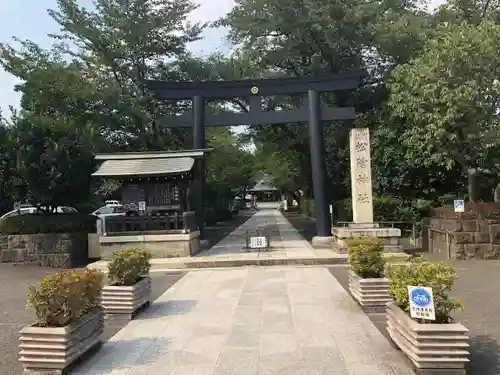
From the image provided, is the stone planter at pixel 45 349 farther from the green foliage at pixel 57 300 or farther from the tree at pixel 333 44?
the tree at pixel 333 44

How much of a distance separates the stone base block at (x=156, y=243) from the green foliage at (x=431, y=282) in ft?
35.9

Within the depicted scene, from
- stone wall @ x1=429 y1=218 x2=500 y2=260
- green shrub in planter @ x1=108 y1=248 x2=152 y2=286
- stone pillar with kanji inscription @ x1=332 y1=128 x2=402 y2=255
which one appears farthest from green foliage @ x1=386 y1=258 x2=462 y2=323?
stone pillar with kanji inscription @ x1=332 y1=128 x2=402 y2=255

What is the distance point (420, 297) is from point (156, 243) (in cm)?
1221

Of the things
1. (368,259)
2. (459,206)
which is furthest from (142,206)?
(368,259)

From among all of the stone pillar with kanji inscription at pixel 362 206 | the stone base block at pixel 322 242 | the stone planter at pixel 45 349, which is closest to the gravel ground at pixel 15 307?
the stone planter at pixel 45 349

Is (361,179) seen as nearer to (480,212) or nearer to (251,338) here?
(480,212)

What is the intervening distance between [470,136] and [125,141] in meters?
13.6

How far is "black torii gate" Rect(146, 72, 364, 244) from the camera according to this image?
18.7 metres

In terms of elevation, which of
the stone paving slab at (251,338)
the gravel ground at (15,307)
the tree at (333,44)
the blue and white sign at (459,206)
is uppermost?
the tree at (333,44)

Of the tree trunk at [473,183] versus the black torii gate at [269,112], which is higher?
the black torii gate at [269,112]

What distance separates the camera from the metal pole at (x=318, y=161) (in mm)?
18594

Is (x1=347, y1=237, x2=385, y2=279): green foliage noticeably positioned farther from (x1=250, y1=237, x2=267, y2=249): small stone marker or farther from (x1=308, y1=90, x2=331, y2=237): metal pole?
(x1=308, y1=90, x2=331, y2=237): metal pole

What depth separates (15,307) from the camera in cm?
938

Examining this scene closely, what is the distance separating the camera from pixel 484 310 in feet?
26.2
